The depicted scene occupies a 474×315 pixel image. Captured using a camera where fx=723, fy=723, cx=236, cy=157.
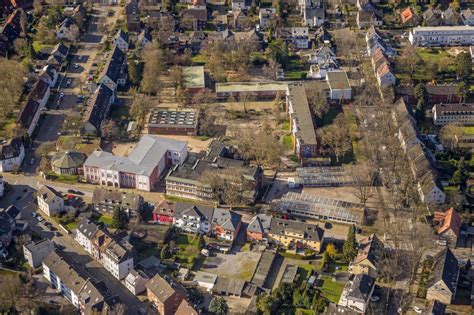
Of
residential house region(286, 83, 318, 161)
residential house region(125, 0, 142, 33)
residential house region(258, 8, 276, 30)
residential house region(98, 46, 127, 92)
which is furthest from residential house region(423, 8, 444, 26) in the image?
residential house region(98, 46, 127, 92)

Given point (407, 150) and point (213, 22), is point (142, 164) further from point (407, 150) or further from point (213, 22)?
point (213, 22)

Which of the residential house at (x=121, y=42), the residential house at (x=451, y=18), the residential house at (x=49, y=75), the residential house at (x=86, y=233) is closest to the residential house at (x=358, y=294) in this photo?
the residential house at (x=86, y=233)

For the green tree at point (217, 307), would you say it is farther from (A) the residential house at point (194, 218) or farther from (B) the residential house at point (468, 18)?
(B) the residential house at point (468, 18)

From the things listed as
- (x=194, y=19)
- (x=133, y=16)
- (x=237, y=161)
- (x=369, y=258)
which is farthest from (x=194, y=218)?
(x=133, y=16)

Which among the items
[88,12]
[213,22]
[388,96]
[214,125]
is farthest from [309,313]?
[88,12]

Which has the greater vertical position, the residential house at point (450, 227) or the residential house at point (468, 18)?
the residential house at point (468, 18)

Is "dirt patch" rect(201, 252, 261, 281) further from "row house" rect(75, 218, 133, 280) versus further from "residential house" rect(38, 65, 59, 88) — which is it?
"residential house" rect(38, 65, 59, 88)
